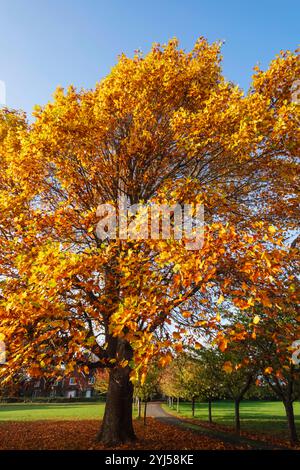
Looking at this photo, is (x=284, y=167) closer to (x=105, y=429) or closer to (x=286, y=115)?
(x=286, y=115)

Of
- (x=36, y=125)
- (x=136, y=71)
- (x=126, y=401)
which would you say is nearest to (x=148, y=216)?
(x=36, y=125)

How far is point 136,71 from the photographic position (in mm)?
10539

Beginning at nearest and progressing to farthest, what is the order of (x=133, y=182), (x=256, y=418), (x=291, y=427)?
1. (x=133, y=182)
2. (x=291, y=427)
3. (x=256, y=418)

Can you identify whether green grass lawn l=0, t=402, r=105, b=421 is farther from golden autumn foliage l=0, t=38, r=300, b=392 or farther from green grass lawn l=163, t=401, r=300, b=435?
golden autumn foliage l=0, t=38, r=300, b=392

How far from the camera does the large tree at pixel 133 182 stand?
23.2 feet

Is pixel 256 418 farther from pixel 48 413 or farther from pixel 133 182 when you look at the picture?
pixel 133 182

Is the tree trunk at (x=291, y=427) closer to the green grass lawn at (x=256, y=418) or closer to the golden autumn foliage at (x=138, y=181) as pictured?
the green grass lawn at (x=256, y=418)

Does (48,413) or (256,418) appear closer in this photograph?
(256,418)

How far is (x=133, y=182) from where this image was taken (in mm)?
11500

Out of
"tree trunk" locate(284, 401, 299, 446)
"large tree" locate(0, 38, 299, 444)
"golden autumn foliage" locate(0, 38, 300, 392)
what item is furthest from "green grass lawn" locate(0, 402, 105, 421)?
"golden autumn foliage" locate(0, 38, 300, 392)

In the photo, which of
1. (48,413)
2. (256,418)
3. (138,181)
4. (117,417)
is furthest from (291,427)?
(48,413)

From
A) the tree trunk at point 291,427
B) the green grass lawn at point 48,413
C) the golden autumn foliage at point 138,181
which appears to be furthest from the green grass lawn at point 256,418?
the golden autumn foliage at point 138,181

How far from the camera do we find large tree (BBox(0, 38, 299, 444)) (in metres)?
7.06

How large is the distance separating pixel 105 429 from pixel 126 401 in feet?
4.61
